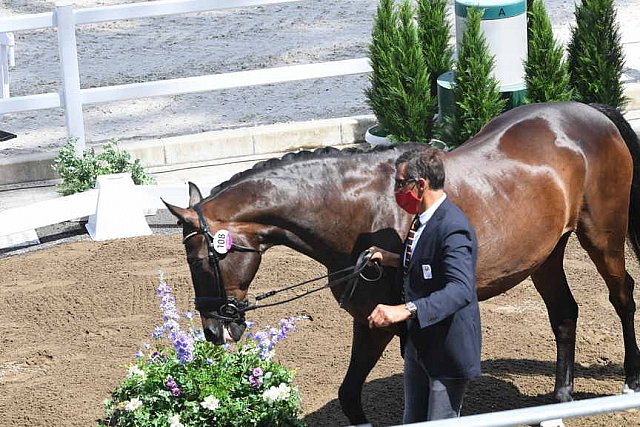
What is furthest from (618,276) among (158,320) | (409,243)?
(158,320)

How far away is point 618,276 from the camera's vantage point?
6.35m

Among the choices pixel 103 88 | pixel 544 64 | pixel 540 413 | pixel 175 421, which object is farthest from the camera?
pixel 103 88

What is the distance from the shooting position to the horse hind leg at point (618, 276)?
6230 mm

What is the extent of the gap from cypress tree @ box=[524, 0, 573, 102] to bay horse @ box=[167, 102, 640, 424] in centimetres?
378

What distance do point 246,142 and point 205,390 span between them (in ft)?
20.9

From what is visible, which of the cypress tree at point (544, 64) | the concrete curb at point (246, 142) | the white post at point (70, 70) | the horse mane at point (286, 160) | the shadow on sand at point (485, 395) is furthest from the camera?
the concrete curb at point (246, 142)

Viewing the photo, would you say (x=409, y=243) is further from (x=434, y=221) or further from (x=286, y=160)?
(x=286, y=160)

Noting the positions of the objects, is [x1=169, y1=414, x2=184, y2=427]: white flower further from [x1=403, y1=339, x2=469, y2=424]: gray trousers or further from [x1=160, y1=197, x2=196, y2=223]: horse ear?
[x1=403, y1=339, x2=469, y2=424]: gray trousers

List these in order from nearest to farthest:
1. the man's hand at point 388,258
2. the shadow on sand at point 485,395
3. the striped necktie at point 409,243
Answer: the striped necktie at point 409,243, the man's hand at point 388,258, the shadow on sand at point 485,395

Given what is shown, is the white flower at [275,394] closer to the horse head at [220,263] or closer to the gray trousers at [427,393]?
the horse head at [220,263]

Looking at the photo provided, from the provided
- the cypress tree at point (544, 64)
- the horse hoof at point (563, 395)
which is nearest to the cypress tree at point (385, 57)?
the cypress tree at point (544, 64)

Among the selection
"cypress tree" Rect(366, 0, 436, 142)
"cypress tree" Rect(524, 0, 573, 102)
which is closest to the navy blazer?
"cypress tree" Rect(524, 0, 573, 102)

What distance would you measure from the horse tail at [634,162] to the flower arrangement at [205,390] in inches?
92.9

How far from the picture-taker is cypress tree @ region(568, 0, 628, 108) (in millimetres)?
10414
